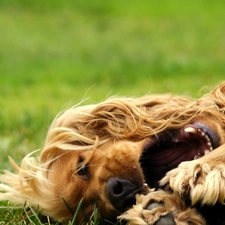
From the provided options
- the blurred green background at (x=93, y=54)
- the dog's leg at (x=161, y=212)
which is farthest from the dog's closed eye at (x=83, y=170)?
the blurred green background at (x=93, y=54)

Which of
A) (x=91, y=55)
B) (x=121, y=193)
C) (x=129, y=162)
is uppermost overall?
(x=129, y=162)

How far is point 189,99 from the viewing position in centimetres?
402

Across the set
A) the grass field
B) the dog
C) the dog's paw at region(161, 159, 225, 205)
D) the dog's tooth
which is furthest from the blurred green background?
the dog's paw at region(161, 159, 225, 205)

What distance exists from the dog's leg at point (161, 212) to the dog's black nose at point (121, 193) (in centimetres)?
12

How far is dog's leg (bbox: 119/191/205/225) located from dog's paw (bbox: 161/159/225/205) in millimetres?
47

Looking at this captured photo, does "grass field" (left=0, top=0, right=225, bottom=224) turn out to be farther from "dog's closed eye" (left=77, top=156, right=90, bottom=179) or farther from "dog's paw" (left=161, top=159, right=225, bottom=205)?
"dog's paw" (left=161, top=159, right=225, bottom=205)

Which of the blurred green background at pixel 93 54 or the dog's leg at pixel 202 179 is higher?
the dog's leg at pixel 202 179

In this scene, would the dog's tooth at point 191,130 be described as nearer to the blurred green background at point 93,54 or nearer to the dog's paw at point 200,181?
the dog's paw at point 200,181

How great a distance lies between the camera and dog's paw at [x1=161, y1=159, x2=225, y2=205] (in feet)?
9.52

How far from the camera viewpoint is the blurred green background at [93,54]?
764 cm

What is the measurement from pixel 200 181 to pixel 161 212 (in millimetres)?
242

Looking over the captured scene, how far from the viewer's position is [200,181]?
9.91 ft

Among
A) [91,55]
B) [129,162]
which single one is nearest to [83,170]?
[129,162]

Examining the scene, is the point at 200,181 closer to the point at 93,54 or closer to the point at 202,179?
the point at 202,179
